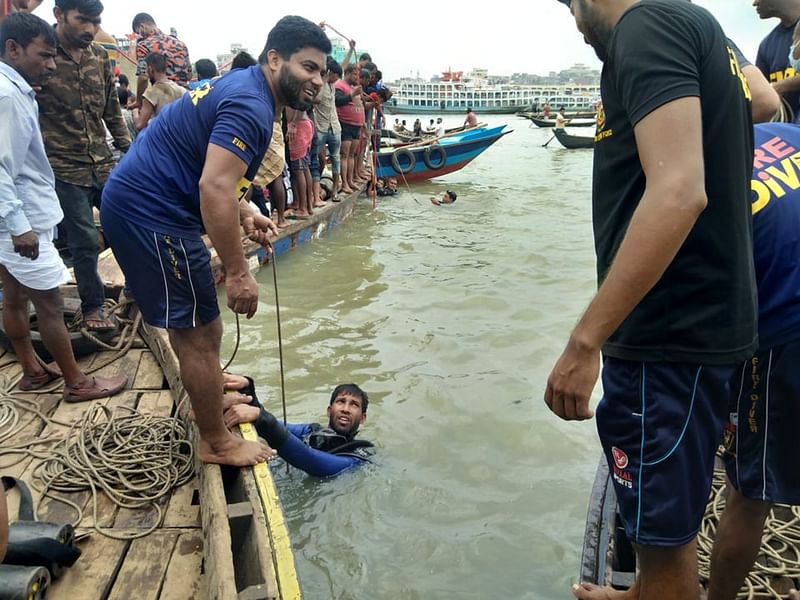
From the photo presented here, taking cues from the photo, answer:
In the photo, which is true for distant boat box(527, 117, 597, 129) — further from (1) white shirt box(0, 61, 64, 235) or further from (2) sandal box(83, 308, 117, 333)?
(1) white shirt box(0, 61, 64, 235)

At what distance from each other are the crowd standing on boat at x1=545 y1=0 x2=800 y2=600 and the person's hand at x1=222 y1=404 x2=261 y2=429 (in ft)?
6.19

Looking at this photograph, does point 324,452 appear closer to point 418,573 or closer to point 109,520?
point 418,573

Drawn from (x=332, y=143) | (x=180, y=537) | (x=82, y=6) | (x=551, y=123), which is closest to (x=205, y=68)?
(x=332, y=143)

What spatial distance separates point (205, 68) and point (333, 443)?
6043mm

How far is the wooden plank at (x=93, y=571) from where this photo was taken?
6.88 ft

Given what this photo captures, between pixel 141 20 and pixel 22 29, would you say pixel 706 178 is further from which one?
pixel 141 20

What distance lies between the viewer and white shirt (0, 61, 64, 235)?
2.90m

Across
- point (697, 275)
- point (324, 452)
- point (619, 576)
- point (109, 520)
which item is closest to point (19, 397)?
point (109, 520)

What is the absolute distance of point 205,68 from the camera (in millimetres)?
7980

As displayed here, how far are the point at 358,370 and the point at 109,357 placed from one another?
7.00 ft

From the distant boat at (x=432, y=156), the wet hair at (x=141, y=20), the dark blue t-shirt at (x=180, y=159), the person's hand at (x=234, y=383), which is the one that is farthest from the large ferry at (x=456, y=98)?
the dark blue t-shirt at (x=180, y=159)

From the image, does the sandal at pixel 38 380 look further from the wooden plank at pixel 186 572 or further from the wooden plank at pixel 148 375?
the wooden plank at pixel 186 572

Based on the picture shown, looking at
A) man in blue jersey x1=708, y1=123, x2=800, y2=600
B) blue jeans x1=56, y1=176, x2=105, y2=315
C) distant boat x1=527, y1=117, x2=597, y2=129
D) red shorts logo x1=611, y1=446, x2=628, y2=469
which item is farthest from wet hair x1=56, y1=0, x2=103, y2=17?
distant boat x1=527, y1=117, x2=597, y2=129

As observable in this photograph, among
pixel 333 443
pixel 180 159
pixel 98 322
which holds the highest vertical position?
pixel 180 159
